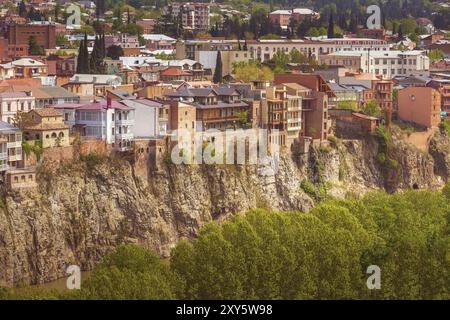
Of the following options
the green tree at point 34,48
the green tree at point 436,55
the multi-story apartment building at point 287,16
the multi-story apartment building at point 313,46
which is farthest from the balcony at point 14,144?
the multi-story apartment building at point 287,16

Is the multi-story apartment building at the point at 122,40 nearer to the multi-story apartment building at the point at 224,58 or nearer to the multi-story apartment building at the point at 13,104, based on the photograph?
the multi-story apartment building at the point at 224,58

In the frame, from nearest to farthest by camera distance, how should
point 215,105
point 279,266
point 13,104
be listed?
point 279,266, point 13,104, point 215,105

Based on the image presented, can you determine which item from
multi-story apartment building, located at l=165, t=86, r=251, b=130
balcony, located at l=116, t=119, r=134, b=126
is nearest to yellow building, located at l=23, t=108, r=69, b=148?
balcony, located at l=116, t=119, r=134, b=126

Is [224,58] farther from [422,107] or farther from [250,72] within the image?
[422,107]

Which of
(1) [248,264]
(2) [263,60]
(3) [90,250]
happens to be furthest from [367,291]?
(2) [263,60]

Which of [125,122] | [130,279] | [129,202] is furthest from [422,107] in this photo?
[130,279]

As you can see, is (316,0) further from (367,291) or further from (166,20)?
(367,291)
